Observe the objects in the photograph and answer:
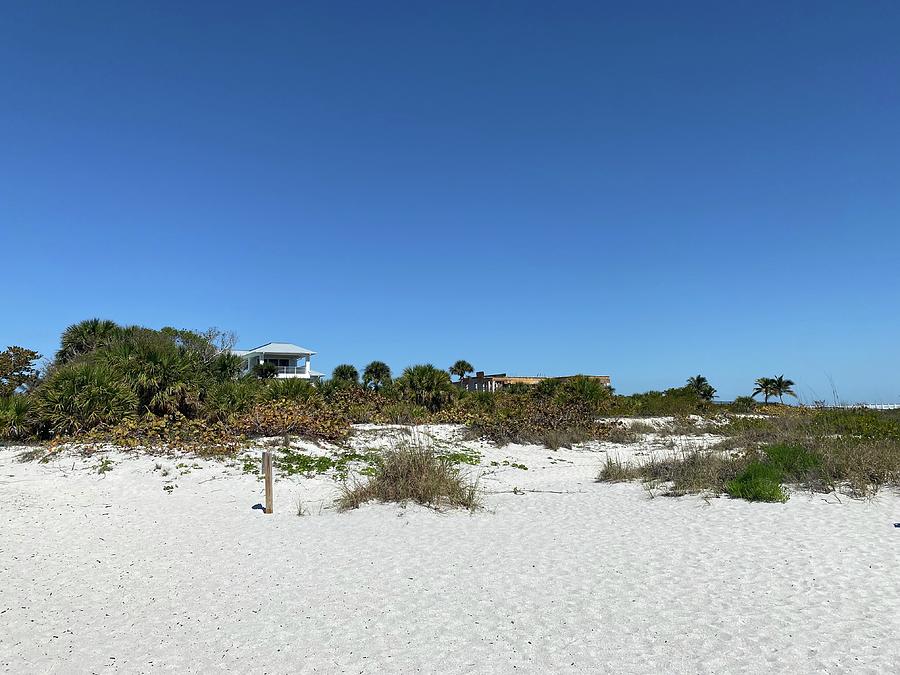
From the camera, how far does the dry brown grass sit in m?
9.65

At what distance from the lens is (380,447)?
15.0m

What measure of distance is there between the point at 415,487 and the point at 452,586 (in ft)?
12.5

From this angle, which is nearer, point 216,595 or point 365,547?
point 216,595

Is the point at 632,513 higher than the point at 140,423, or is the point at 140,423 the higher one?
the point at 140,423

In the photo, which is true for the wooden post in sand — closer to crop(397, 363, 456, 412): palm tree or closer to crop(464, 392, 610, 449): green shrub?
crop(464, 392, 610, 449): green shrub

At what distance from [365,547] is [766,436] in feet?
47.1

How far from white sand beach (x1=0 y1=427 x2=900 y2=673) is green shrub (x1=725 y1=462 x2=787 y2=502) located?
1.06 ft

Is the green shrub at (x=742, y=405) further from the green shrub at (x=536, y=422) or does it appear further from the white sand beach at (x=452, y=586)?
the white sand beach at (x=452, y=586)

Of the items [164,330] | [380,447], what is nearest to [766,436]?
[380,447]

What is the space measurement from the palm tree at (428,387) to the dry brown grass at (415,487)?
42.1ft

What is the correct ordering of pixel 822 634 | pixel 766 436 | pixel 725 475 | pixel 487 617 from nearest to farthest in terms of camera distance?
pixel 822 634 → pixel 487 617 → pixel 725 475 → pixel 766 436

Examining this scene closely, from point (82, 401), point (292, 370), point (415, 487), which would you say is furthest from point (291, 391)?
point (292, 370)

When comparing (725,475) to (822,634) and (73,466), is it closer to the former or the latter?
(822,634)

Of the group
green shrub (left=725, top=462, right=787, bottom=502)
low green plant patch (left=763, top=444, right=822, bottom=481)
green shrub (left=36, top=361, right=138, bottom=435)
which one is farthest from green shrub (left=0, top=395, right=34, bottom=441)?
low green plant patch (left=763, top=444, right=822, bottom=481)
